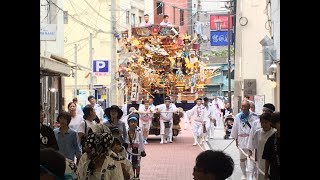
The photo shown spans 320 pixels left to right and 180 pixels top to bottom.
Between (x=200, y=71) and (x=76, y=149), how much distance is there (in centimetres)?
2198

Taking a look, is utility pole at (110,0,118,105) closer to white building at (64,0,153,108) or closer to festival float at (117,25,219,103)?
white building at (64,0,153,108)

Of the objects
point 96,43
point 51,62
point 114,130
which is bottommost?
point 114,130

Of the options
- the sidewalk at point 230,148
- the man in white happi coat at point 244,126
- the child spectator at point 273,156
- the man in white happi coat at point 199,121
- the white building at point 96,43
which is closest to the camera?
the child spectator at point 273,156

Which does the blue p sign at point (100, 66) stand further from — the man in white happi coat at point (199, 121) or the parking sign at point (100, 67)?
the man in white happi coat at point (199, 121)

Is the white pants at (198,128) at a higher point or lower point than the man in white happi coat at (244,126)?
lower

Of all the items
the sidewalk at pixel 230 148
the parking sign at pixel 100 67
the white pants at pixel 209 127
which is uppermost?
the parking sign at pixel 100 67

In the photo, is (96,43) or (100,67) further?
(96,43)

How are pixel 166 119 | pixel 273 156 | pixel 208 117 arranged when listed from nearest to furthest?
1. pixel 273 156
2. pixel 208 117
3. pixel 166 119

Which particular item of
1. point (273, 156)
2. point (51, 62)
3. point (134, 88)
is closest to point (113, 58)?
point (134, 88)

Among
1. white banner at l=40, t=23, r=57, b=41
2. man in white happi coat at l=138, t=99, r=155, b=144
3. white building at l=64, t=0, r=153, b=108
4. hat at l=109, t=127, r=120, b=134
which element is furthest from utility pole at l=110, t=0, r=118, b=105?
hat at l=109, t=127, r=120, b=134

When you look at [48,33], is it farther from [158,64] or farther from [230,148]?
[158,64]

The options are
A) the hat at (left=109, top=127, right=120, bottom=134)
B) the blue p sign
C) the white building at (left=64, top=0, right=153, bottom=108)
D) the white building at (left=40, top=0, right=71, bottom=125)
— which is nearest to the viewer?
the hat at (left=109, top=127, right=120, bottom=134)

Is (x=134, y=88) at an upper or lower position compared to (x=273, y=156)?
upper

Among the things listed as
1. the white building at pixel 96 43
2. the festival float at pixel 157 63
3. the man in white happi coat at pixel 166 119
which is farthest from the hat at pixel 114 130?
the white building at pixel 96 43
